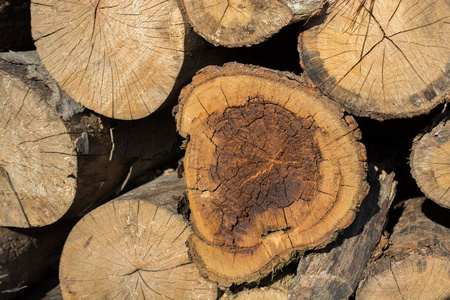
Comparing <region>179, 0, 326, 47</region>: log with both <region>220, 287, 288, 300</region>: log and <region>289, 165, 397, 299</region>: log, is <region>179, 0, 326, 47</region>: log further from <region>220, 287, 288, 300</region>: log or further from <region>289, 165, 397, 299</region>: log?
<region>220, 287, 288, 300</region>: log

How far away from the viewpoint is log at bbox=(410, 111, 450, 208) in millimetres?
1977

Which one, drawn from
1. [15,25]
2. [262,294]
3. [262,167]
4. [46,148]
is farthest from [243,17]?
[15,25]

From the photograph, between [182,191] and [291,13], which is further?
[182,191]

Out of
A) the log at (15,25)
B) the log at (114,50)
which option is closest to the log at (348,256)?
the log at (114,50)

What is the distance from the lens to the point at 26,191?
2.42 m

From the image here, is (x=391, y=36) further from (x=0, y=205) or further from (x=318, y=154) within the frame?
(x=0, y=205)

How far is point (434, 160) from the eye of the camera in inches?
78.5

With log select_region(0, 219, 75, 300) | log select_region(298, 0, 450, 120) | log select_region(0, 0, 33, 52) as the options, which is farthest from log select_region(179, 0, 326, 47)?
log select_region(0, 219, 75, 300)

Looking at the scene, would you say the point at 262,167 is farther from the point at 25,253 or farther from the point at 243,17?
the point at 25,253

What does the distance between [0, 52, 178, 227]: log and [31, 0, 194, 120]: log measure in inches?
6.0

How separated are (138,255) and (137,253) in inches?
0.5

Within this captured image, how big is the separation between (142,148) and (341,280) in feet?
5.00

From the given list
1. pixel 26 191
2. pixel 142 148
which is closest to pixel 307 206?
pixel 142 148

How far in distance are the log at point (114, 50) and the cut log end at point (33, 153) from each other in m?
0.19
